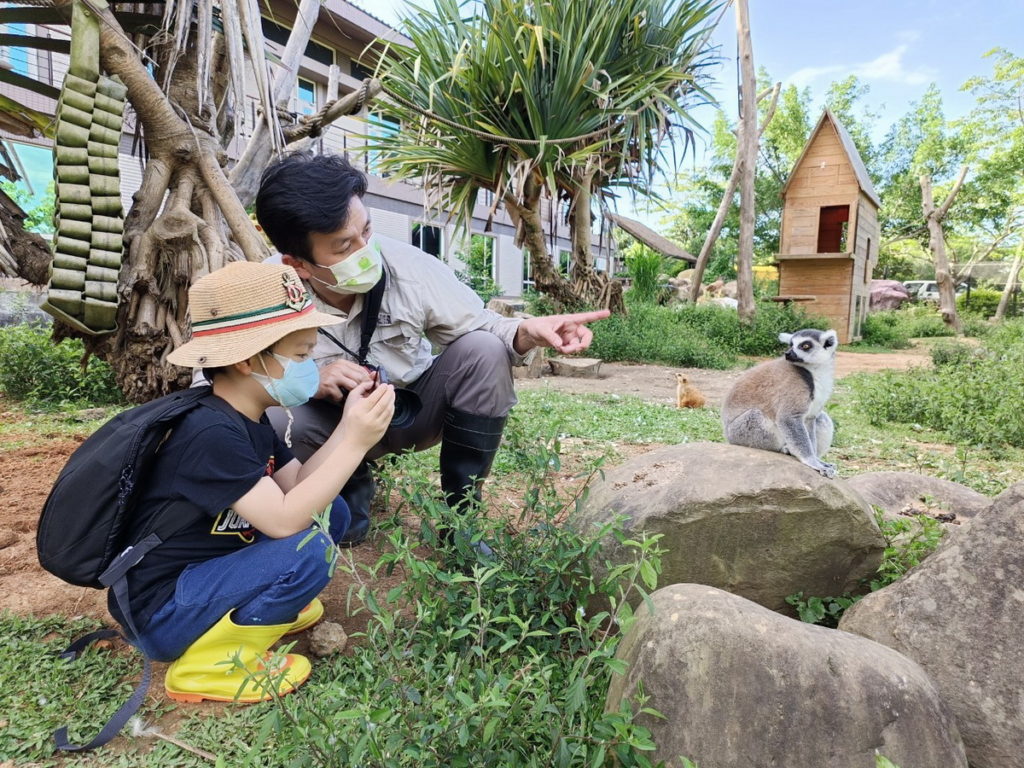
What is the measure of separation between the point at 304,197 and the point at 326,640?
1.42 meters

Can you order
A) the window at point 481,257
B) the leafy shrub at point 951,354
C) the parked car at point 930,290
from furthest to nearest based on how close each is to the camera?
the parked car at point 930,290 → the window at point 481,257 → the leafy shrub at point 951,354

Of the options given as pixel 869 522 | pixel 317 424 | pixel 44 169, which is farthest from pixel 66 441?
pixel 44 169

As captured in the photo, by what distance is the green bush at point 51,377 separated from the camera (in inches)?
203

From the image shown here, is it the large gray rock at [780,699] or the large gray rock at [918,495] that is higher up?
the large gray rock at [918,495]

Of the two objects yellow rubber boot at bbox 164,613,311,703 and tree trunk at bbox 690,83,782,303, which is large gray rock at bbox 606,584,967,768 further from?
tree trunk at bbox 690,83,782,303

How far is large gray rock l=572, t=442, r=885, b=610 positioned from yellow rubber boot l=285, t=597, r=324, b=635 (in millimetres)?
893

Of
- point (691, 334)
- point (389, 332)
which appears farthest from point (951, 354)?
point (389, 332)

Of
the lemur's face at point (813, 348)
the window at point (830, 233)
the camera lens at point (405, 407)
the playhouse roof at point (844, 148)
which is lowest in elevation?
the camera lens at point (405, 407)

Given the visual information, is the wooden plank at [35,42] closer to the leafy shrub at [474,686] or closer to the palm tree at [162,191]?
the palm tree at [162,191]

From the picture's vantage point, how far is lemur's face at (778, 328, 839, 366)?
8.89ft

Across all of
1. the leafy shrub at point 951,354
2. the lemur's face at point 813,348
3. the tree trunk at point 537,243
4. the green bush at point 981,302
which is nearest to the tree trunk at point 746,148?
the leafy shrub at point 951,354

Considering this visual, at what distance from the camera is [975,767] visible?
5.03 ft

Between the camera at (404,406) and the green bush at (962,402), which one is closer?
the camera at (404,406)

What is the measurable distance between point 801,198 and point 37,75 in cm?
1521
